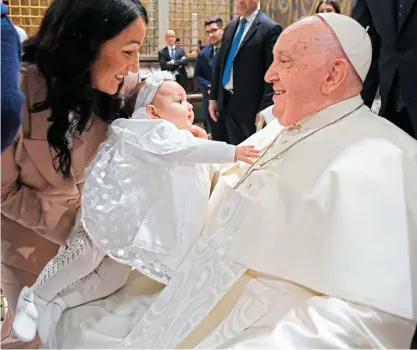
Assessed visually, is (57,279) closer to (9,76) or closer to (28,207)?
(28,207)

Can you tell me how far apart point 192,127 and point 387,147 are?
2.73 ft

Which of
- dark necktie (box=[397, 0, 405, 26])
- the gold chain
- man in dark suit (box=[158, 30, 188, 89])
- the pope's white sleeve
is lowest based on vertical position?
man in dark suit (box=[158, 30, 188, 89])

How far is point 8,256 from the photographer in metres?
2.13

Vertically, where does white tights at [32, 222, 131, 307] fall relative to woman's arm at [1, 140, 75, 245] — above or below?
below

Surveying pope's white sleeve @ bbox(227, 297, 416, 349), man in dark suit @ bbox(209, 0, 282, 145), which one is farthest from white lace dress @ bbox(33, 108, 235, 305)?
man in dark suit @ bbox(209, 0, 282, 145)

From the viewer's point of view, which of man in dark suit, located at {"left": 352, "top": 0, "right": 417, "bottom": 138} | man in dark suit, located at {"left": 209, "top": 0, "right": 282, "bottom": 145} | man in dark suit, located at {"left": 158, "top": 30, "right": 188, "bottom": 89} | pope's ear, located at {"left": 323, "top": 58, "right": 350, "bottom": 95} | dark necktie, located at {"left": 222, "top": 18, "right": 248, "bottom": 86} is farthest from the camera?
man in dark suit, located at {"left": 158, "top": 30, "right": 188, "bottom": 89}

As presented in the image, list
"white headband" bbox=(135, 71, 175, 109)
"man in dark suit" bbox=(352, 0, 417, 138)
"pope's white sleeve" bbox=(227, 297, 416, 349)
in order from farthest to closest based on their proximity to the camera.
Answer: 1. "white headband" bbox=(135, 71, 175, 109)
2. "man in dark suit" bbox=(352, 0, 417, 138)
3. "pope's white sleeve" bbox=(227, 297, 416, 349)

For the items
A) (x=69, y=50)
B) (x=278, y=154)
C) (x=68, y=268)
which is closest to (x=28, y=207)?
(x=68, y=268)

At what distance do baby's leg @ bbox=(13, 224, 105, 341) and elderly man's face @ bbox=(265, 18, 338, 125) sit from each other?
82 centimetres

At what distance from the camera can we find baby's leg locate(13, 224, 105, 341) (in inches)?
75.7

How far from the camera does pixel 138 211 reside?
1.96 metres

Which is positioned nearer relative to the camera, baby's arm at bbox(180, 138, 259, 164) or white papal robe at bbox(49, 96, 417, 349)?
white papal robe at bbox(49, 96, 417, 349)

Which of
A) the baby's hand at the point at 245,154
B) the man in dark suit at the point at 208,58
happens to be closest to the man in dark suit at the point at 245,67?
the man in dark suit at the point at 208,58

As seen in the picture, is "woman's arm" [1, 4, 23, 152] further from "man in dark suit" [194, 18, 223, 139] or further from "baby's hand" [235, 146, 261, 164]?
"man in dark suit" [194, 18, 223, 139]
